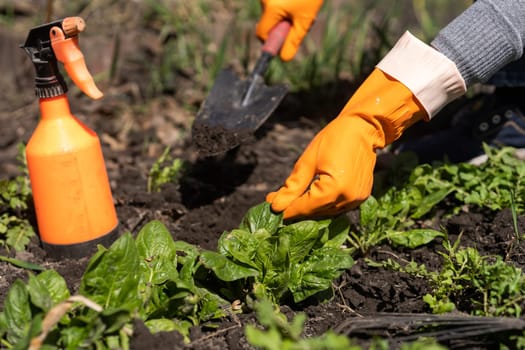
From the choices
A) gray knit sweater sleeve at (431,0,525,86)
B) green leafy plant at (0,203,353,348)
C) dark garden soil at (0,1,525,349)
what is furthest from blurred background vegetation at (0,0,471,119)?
green leafy plant at (0,203,353,348)

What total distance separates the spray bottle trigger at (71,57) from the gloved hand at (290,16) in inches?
38.6

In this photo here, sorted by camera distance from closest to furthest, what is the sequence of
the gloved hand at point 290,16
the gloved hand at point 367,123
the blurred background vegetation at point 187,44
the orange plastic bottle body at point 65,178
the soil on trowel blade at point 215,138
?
the gloved hand at point 367,123 < the orange plastic bottle body at point 65,178 < the soil on trowel blade at point 215,138 < the gloved hand at point 290,16 < the blurred background vegetation at point 187,44

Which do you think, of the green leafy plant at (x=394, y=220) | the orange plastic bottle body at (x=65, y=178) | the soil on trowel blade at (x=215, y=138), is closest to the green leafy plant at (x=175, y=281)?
the green leafy plant at (x=394, y=220)

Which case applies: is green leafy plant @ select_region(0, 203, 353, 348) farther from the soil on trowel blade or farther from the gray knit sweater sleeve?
the gray knit sweater sleeve

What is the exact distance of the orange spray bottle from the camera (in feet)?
5.46

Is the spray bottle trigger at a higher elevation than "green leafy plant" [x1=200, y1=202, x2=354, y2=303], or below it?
higher

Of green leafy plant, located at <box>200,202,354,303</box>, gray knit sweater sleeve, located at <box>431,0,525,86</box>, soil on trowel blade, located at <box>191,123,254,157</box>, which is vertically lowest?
green leafy plant, located at <box>200,202,354,303</box>

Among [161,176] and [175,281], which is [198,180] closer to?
[161,176]

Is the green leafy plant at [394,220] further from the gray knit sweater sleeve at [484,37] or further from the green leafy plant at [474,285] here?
the gray knit sweater sleeve at [484,37]

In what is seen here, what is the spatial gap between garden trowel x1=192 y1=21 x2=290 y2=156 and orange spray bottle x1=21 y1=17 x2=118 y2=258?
1.39ft

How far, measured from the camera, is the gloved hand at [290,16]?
2406 mm

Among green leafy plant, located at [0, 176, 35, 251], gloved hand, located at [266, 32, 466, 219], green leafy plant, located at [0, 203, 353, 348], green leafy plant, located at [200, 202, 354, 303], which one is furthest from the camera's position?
green leafy plant, located at [0, 176, 35, 251]

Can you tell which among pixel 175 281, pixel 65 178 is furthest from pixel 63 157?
pixel 175 281

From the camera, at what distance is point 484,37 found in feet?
5.49
